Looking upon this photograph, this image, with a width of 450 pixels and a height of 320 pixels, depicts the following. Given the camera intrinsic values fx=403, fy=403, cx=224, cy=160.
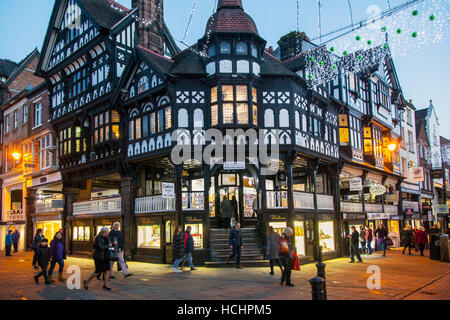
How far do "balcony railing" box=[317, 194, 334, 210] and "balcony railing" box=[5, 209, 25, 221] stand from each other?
23614 mm

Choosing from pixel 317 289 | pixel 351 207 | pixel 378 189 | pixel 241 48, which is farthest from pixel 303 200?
pixel 317 289

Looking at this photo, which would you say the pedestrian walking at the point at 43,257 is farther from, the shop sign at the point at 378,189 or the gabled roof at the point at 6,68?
the gabled roof at the point at 6,68

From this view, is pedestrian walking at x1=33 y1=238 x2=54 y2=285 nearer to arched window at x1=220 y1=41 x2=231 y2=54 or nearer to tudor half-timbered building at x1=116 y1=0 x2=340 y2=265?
tudor half-timbered building at x1=116 y1=0 x2=340 y2=265

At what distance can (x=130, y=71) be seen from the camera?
69.7 feet

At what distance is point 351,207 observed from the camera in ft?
78.8

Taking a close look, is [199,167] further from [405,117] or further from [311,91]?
[405,117]

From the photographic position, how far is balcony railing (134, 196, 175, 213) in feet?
63.1

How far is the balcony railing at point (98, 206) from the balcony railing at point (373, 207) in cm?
1545

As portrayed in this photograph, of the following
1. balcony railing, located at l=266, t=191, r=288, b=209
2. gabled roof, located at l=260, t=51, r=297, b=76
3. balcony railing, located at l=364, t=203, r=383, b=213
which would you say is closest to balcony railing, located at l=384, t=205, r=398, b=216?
balcony railing, located at l=364, t=203, r=383, b=213

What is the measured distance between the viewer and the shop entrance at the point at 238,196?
2058 cm

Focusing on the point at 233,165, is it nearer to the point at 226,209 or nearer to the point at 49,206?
the point at 226,209

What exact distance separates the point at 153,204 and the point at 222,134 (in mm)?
5082

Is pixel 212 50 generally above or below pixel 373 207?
above

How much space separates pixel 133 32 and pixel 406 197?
26745mm
